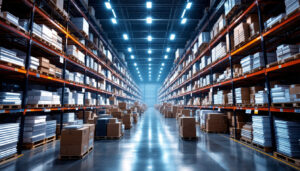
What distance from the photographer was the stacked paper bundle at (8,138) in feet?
11.6

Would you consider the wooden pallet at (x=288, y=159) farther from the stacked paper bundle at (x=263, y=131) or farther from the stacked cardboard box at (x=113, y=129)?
the stacked cardboard box at (x=113, y=129)

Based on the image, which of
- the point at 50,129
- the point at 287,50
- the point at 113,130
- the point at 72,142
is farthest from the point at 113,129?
the point at 287,50

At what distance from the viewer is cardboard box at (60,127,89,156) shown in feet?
12.1

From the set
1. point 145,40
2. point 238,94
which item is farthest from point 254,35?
point 145,40

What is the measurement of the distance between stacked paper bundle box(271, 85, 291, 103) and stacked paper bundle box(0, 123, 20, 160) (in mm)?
6919

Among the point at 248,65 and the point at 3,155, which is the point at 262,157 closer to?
the point at 248,65

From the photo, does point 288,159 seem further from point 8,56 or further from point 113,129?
point 8,56

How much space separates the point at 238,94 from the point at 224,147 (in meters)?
2.19

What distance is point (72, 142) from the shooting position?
3730 millimetres

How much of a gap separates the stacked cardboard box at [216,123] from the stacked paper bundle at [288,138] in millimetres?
3220

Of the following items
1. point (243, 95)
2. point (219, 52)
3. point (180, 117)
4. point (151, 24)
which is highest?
point (151, 24)

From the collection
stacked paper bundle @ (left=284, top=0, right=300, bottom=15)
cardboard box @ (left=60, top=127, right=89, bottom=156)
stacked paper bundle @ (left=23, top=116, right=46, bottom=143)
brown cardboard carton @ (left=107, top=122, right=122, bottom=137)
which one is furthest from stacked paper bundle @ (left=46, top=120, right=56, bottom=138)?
stacked paper bundle @ (left=284, top=0, right=300, bottom=15)

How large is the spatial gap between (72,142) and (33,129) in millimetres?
2161

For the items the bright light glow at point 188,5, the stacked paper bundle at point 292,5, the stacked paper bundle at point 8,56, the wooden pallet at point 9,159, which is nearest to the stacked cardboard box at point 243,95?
the stacked paper bundle at point 292,5
